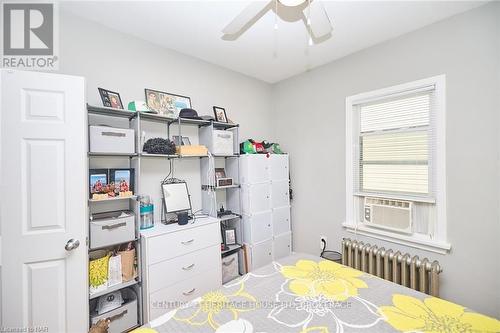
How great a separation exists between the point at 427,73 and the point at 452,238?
147 cm

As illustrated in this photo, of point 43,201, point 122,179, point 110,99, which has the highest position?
point 110,99

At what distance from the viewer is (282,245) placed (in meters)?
3.00

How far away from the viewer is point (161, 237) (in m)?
1.93

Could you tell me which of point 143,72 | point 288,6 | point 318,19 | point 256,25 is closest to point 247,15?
point 288,6

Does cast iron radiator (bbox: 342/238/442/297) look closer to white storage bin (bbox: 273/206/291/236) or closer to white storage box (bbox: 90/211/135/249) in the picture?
white storage bin (bbox: 273/206/291/236)

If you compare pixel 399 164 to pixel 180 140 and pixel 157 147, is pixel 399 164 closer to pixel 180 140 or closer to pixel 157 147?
Result: pixel 180 140

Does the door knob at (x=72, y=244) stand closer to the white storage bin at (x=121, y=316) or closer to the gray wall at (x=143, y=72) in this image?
the white storage bin at (x=121, y=316)

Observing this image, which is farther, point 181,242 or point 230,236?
point 230,236

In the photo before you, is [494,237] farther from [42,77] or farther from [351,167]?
[42,77]

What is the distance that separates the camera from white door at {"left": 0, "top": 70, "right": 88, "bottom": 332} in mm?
1381

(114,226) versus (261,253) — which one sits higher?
(114,226)

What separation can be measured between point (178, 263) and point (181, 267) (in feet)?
0.17

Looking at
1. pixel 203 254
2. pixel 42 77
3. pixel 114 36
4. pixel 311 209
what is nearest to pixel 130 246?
pixel 203 254

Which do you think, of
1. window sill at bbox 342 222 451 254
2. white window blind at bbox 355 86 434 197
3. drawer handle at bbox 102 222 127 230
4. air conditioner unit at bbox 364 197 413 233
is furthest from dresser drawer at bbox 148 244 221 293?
white window blind at bbox 355 86 434 197
